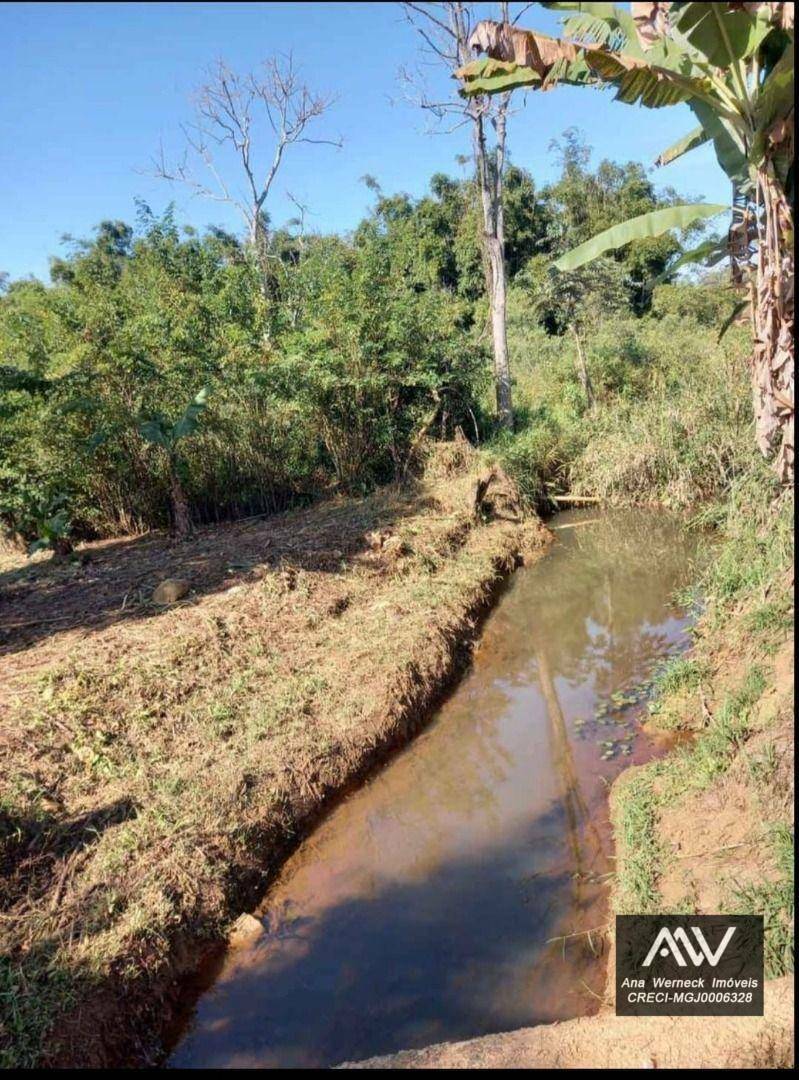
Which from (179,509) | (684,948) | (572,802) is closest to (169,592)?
(179,509)

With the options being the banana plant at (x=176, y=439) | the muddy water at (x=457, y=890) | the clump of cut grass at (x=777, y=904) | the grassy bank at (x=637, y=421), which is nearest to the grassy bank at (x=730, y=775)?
the clump of cut grass at (x=777, y=904)

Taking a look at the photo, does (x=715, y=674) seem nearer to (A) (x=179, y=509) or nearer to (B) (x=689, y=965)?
(B) (x=689, y=965)

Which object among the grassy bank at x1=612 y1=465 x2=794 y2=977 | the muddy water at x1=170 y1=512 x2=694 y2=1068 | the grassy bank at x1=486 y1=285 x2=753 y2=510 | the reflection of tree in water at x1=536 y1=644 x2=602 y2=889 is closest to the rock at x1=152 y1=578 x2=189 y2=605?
the muddy water at x1=170 y1=512 x2=694 y2=1068

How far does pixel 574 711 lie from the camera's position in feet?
18.8

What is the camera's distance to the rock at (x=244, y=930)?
12.2ft

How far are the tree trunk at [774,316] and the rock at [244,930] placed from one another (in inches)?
153

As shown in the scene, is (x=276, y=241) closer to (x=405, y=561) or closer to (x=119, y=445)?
(x=119, y=445)

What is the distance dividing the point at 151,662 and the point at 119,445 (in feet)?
17.1

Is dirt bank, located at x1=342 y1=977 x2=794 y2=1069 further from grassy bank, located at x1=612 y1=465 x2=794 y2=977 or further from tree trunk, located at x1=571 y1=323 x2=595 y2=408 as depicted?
tree trunk, located at x1=571 y1=323 x2=595 y2=408

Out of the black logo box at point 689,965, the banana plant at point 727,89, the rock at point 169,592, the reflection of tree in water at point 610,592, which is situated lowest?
the black logo box at point 689,965

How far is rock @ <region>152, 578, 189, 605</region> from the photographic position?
697 centimetres

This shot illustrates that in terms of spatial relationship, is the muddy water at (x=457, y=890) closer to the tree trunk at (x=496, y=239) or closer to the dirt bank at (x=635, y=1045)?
the dirt bank at (x=635, y=1045)

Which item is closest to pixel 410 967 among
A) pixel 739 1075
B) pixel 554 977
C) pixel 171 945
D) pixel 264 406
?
pixel 554 977

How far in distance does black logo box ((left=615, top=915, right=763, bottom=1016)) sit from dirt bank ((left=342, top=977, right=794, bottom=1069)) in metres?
0.11
